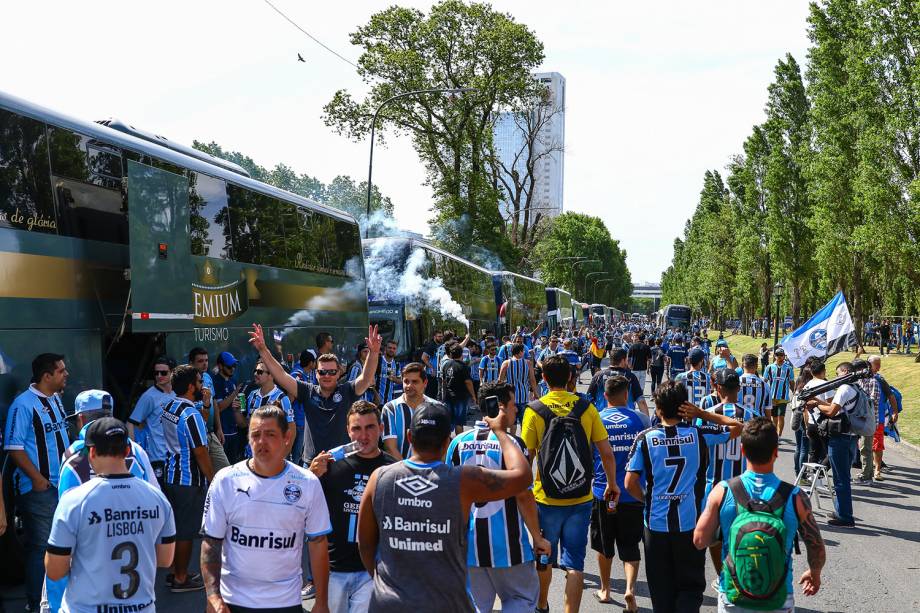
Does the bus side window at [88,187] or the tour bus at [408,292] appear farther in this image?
the tour bus at [408,292]

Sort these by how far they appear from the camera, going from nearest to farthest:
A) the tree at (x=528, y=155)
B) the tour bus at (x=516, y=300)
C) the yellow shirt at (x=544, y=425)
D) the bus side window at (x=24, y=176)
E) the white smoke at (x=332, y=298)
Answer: the yellow shirt at (x=544, y=425)
the bus side window at (x=24, y=176)
the white smoke at (x=332, y=298)
the tour bus at (x=516, y=300)
the tree at (x=528, y=155)

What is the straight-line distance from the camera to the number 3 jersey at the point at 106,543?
3.89 m

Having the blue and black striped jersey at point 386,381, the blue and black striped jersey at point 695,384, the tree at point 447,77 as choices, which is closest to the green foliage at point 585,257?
the tree at point 447,77

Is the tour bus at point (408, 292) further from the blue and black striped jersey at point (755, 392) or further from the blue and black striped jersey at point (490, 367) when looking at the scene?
the blue and black striped jersey at point (755, 392)

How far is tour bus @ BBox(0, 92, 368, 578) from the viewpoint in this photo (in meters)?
7.59

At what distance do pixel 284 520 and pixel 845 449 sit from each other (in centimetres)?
742

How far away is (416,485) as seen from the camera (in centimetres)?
366

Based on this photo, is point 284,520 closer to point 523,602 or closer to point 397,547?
point 397,547

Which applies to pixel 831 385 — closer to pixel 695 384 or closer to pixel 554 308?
pixel 695 384

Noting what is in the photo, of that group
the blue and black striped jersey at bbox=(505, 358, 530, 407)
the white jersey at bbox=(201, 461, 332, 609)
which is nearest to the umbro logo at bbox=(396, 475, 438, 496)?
the white jersey at bbox=(201, 461, 332, 609)

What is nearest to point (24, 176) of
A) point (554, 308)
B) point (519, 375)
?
point (519, 375)

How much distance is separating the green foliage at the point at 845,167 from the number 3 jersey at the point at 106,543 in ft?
94.8

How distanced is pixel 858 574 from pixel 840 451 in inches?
80.7

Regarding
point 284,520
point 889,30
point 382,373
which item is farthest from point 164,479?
point 889,30
